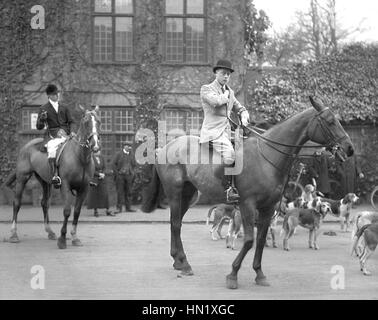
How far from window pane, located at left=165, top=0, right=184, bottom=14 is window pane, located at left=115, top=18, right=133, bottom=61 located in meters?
1.48

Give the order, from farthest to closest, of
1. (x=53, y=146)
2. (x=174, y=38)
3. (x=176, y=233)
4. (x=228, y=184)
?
(x=174, y=38), (x=53, y=146), (x=176, y=233), (x=228, y=184)

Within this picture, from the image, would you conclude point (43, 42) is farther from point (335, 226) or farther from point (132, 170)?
point (335, 226)

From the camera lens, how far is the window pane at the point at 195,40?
2417 cm

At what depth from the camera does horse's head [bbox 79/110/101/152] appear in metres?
13.1

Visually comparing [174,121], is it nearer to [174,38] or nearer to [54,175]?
[174,38]

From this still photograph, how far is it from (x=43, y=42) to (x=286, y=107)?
9.46m

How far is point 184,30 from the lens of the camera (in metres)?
24.2

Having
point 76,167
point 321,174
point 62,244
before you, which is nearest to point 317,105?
point 76,167

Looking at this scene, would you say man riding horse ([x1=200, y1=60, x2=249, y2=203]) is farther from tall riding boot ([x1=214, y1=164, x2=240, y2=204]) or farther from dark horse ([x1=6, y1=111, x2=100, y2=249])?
dark horse ([x1=6, y1=111, x2=100, y2=249])

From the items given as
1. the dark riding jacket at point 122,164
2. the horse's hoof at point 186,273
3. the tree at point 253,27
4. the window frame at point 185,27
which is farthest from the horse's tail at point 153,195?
the tree at point 253,27

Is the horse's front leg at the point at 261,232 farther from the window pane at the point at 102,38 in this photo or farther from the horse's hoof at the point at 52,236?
the window pane at the point at 102,38

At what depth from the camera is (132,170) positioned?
21531 mm

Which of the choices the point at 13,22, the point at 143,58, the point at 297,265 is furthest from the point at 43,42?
the point at 297,265

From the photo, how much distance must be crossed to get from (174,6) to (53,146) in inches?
461
